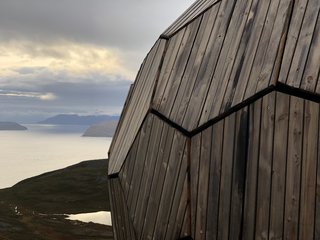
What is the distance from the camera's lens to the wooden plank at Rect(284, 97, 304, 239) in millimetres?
4500

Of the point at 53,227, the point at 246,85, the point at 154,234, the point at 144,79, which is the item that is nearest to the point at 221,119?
the point at 246,85

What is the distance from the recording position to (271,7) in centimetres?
539

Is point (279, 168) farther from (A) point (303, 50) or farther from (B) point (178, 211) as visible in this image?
(B) point (178, 211)

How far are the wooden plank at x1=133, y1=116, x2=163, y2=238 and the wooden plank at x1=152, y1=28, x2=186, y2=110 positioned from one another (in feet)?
1.17

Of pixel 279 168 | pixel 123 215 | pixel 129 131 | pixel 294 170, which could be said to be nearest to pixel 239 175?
pixel 279 168

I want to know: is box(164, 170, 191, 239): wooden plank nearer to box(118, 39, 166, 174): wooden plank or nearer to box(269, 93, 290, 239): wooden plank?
box(269, 93, 290, 239): wooden plank

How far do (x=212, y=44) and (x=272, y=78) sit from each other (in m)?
1.46

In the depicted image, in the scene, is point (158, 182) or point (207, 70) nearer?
point (207, 70)

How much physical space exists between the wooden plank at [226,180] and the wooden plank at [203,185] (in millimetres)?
226

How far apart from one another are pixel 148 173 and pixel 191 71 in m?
1.75

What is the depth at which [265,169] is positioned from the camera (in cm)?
473

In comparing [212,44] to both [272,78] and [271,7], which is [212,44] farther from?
[272,78]

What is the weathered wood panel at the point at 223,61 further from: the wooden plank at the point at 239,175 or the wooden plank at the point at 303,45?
the wooden plank at the point at 239,175

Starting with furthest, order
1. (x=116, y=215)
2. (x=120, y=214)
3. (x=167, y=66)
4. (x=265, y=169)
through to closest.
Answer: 1. (x=116, y=215)
2. (x=120, y=214)
3. (x=167, y=66)
4. (x=265, y=169)
